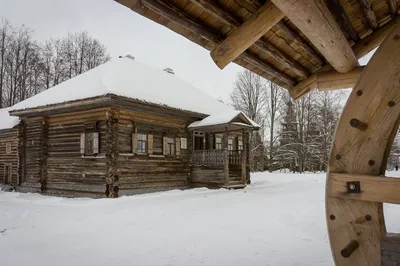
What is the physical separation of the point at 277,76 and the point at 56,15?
95000mm

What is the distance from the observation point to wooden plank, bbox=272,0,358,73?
90.0 inches

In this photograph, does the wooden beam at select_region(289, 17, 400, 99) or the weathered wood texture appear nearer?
the wooden beam at select_region(289, 17, 400, 99)

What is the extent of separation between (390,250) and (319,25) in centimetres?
171

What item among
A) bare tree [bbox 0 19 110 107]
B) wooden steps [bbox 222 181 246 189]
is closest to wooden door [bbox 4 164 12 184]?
wooden steps [bbox 222 181 246 189]

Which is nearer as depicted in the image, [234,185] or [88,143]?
[88,143]

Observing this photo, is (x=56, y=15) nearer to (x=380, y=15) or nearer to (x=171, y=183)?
(x=171, y=183)

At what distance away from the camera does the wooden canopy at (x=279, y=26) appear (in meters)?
2.53

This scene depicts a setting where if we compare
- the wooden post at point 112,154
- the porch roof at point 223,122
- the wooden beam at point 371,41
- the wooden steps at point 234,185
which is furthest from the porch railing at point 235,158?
the wooden beam at point 371,41

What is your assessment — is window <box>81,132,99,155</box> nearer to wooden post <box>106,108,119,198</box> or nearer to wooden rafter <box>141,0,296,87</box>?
wooden post <box>106,108,119,198</box>

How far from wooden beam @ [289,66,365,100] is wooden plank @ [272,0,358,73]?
1.86ft

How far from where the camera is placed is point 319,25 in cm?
251

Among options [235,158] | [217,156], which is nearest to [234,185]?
[217,156]

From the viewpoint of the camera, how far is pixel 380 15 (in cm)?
311

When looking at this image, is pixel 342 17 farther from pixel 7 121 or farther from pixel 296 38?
pixel 7 121
